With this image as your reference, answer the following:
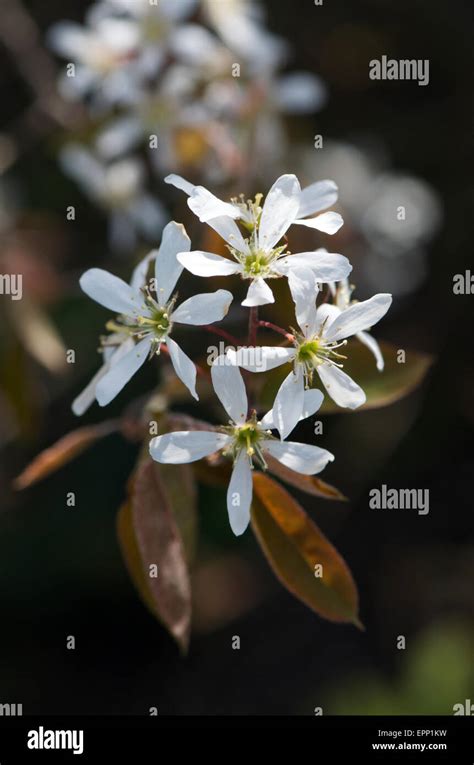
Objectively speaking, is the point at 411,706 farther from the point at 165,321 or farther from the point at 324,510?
the point at 165,321

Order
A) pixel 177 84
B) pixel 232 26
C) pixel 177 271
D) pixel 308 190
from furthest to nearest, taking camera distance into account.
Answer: pixel 232 26, pixel 177 84, pixel 308 190, pixel 177 271

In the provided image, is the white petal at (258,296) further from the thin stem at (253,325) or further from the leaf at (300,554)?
the leaf at (300,554)

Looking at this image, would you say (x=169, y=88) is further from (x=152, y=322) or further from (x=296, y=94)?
(x=152, y=322)

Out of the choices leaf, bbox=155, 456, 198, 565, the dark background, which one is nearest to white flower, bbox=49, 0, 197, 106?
the dark background

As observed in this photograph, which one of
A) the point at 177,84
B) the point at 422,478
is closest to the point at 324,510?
the point at 422,478

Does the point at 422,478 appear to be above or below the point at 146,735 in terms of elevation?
above

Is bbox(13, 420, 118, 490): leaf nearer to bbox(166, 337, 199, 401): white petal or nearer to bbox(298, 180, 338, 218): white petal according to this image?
bbox(166, 337, 199, 401): white petal
